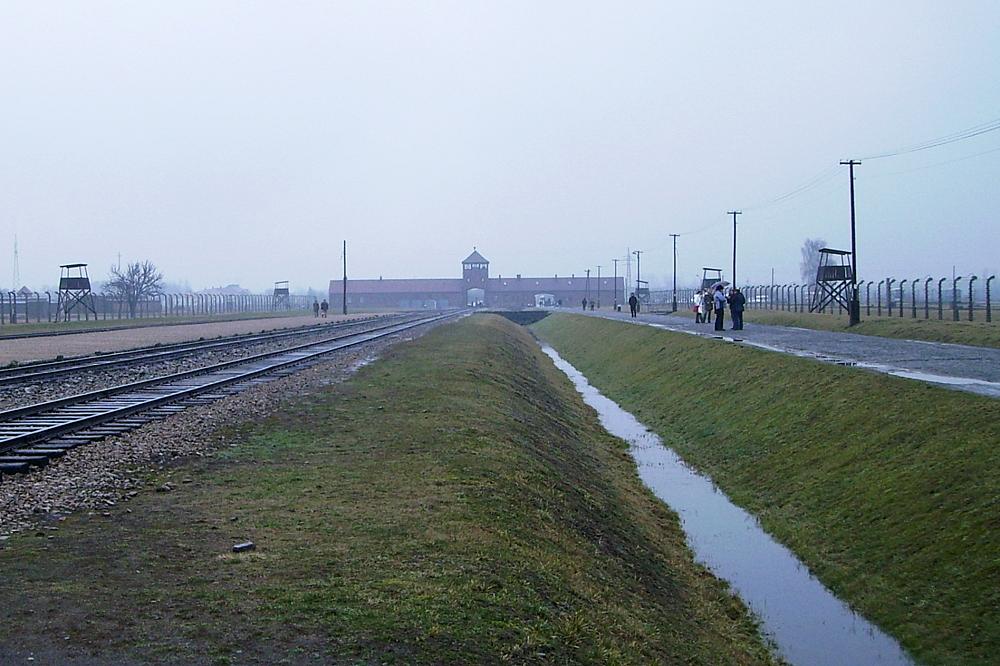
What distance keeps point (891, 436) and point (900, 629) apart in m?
5.88

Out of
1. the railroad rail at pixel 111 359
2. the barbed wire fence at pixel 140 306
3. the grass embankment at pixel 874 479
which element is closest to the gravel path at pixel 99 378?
the railroad rail at pixel 111 359

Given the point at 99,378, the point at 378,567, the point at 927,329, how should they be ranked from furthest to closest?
the point at 927,329, the point at 99,378, the point at 378,567

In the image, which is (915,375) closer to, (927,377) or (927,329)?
(927,377)

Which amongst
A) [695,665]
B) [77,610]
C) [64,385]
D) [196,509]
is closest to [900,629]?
[695,665]

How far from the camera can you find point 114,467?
500 inches

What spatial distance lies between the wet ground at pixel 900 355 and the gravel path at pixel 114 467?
40.6 ft

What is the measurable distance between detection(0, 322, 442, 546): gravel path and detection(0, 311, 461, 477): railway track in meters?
0.35

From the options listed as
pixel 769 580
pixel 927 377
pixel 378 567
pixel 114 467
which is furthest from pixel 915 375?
pixel 378 567

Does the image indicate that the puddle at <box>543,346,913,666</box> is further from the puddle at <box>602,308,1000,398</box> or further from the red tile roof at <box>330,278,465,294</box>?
the red tile roof at <box>330,278,465,294</box>

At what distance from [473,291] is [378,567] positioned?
180065 millimetres

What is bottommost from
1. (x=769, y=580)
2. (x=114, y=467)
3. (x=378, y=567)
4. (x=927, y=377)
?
(x=769, y=580)

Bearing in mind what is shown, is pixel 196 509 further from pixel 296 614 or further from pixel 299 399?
pixel 299 399

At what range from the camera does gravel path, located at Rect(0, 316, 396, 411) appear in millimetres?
21128

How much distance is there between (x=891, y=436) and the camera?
52.9 ft
